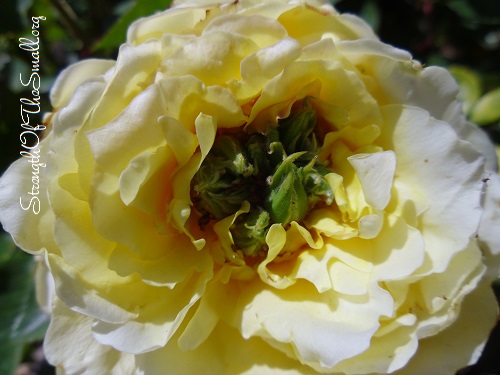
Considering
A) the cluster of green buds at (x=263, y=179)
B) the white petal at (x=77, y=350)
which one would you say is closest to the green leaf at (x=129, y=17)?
the cluster of green buds at (x=263, y=179)

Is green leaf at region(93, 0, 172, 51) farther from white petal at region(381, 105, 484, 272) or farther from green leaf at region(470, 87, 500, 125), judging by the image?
green leaf at region(470, 87, 500, 125)

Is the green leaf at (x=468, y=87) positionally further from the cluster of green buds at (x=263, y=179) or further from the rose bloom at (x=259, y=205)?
the cluster of green buds at (x=263, y=179)

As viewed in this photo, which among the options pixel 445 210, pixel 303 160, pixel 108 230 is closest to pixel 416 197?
pixel 445 210

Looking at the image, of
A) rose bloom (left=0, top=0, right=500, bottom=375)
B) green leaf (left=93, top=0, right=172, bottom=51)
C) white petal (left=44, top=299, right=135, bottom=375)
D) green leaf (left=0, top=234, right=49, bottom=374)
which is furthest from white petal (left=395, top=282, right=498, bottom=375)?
green leaf (left=93, top=0, right=172, bottom=51)

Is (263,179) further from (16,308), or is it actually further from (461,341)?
(16,308)

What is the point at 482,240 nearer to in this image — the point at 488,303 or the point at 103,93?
the point at 488,303

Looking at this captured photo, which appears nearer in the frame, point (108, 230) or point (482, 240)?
point (108, 230)
